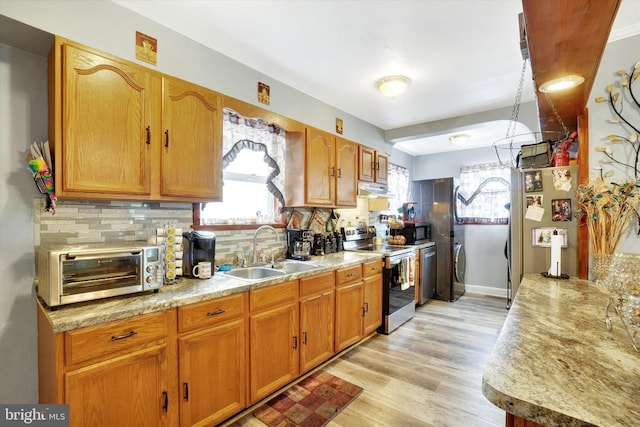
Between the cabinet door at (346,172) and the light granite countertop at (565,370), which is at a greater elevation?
Answer: the cabinet door at (346,172)

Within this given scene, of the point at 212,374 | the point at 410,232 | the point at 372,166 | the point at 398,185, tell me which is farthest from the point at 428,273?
the point at 212,374

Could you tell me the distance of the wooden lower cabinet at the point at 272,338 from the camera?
190 centimetres

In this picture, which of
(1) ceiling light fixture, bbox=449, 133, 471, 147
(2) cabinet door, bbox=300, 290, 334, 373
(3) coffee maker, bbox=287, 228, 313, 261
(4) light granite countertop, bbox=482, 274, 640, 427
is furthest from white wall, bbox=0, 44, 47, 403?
(1) ceiling light fixture, bbox=449, 133, 471, 147

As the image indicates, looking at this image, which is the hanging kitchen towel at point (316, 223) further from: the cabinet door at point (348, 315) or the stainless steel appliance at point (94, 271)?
the stainless steel appliance at point (94, 271)

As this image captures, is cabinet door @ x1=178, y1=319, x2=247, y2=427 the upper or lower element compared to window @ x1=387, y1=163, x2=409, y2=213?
lower

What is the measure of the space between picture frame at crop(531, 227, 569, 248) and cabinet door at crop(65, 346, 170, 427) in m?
2.61

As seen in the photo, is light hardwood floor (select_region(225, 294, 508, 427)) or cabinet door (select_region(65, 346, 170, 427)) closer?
cabinet door (select_region(65, 346, 170, 427))

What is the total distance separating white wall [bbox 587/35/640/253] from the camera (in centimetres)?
190

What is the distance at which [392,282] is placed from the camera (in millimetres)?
3320

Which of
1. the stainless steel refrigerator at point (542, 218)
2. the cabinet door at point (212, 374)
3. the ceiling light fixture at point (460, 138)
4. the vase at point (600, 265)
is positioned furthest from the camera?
the ceiling light fixture at point (460, 138)

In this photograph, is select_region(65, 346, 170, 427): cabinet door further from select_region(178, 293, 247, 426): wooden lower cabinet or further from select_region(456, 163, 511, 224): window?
select_region(456, 163, 511, 224): window

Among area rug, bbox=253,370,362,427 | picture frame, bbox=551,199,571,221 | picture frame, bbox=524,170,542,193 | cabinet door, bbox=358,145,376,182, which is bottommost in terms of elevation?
area rug, bbox=253,370,362,427

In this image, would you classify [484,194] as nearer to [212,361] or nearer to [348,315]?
[348,315]

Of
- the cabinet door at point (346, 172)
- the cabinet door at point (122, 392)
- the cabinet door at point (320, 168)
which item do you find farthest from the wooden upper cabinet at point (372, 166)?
the cabinet door at point (122, 392)
